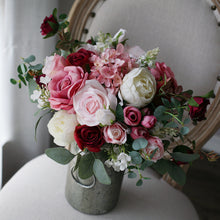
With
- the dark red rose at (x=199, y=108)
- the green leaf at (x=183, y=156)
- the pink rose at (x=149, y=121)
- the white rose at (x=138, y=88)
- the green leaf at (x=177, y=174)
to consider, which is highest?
the white rose at (x=138, y=88)

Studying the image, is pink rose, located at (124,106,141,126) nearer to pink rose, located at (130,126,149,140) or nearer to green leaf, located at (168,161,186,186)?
pink rose, located at (130,126,149,140)

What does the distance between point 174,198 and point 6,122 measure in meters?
0.59

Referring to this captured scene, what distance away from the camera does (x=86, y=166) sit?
0.46 meters

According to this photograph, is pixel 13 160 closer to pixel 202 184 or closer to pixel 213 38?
pixel 213 38

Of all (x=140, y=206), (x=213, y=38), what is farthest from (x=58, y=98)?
(x=213, y=38)

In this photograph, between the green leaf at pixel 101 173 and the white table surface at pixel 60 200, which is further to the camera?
the white table surface at pixel 60 200

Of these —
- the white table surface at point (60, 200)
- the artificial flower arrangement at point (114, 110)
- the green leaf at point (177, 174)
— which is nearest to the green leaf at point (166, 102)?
the artificial flower arrangement at point (114, 110)

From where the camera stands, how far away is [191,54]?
2.31ft

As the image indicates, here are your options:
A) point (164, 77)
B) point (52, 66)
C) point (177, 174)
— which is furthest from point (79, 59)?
point (177, 174)

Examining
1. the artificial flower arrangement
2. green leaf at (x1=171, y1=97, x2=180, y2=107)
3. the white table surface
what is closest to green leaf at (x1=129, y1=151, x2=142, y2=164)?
the artificial flower arrangement

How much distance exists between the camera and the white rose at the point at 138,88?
40 cm

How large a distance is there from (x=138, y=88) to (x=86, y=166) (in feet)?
0.55

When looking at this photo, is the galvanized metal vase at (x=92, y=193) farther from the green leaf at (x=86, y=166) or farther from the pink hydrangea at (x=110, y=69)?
the pink hydrangea at (x=110, y=69)

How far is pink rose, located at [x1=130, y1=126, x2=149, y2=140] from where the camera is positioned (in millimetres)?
419
